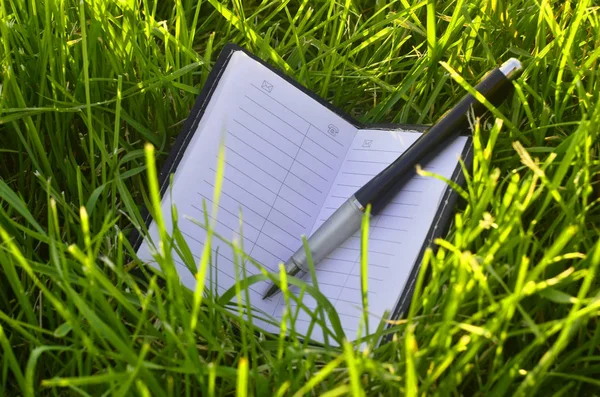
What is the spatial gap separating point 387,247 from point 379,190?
0.26ft

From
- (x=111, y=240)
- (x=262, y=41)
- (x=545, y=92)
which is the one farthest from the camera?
(x=262, y=41)

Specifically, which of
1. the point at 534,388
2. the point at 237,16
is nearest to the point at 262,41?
the point at 237,16

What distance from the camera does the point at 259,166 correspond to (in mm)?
1000

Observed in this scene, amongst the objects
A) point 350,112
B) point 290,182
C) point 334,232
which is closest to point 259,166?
point 290,182

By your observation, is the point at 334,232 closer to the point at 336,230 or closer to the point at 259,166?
the point at 336,230

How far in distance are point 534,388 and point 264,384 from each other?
0.91 ft

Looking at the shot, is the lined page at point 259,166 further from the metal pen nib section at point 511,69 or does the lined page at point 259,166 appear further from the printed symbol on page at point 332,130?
the metal pen nib section at point 511,69

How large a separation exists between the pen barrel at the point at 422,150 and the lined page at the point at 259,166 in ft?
0.38

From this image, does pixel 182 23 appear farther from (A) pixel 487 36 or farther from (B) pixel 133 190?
(A) pixel 487 36

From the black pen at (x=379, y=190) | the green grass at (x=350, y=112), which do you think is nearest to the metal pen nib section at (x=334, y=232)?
the black pen at (x=379, y=190)

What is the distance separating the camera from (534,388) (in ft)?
2.32

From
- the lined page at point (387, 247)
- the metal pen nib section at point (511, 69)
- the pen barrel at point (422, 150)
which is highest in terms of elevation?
the metal pen nib section at point (511, 69)

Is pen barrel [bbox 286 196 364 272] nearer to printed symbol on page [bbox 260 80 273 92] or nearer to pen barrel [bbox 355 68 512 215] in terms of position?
pen barrel [bbox 355 68 512 215]

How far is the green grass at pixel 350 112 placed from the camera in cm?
70
